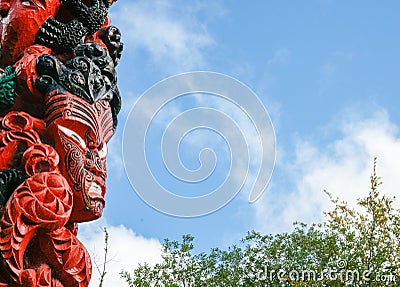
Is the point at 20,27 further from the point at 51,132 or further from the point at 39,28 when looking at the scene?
the point at 51,132

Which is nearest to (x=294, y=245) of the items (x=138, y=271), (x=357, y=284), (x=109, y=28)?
(x=138, y=271)

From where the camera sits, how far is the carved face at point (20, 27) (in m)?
2.89

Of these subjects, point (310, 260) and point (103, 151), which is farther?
point (310, 260)

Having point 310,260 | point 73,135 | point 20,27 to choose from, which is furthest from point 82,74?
point 310,260

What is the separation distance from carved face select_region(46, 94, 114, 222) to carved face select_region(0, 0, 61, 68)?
46 centimetres

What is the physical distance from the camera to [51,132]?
8.52 feet

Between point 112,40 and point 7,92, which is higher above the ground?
point 112,40

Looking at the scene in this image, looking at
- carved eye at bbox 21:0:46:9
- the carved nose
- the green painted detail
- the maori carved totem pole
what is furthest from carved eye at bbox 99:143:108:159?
the carved nose

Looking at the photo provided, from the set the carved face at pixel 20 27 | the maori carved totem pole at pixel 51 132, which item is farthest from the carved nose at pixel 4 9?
the carved face at pixel 20 27

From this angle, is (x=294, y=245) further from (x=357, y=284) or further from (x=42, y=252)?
(x=42, y=252)

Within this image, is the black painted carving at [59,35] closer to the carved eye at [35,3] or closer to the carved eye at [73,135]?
the carved eye at [35,3]

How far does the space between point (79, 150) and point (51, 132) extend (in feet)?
0.51

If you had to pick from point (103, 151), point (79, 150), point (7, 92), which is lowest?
point (79, 150)

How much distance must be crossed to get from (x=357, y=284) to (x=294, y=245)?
14.7 ft
